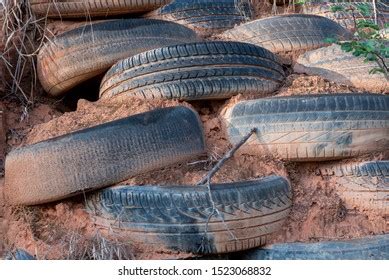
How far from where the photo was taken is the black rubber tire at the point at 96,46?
3424mm

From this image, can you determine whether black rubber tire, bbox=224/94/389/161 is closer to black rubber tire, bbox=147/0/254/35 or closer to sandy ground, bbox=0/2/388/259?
sandy ground, bbox=0/2/388/259

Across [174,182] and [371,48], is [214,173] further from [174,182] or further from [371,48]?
[371,48]

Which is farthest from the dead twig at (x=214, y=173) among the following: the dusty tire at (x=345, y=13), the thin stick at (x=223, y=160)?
the dusty tire at (x=345, y=13)

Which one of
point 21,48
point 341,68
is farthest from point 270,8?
point 21,48

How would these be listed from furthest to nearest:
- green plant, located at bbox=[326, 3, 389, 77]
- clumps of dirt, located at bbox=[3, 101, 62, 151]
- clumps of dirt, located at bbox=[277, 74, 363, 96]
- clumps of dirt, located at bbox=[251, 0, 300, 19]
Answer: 1. clumps of dirt, located at bbox=[251, 0, 300, 19]
2. clumps of dirt, located at bbox=[3, 101, 62, 151]
3. clumps of dirt, located at bbox=[277, 74, 363, 96]
4. green plant, located at bbox=[326, 3, 389, 77]

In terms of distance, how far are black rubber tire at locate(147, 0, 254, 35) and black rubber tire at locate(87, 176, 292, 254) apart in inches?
57.3

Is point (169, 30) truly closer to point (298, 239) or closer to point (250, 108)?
point (250, 108)

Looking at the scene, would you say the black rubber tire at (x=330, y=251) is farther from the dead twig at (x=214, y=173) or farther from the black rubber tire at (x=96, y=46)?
the black rubber tire at (x=96, y=46)

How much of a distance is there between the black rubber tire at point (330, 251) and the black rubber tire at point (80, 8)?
65.8 inches

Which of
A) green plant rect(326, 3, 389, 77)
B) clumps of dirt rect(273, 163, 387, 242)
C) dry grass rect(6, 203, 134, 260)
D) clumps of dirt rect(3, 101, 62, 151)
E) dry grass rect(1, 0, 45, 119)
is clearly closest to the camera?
dry grass rect(6, 203, 134, 260)

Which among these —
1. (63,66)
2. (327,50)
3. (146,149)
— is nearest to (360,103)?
(327,50)

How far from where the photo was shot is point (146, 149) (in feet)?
9.25

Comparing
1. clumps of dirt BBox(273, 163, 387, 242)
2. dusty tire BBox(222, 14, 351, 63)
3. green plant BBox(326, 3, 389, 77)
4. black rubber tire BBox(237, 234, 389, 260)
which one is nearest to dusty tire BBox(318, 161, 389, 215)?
clumps of dirt BBox(273, 163, 387, 242)

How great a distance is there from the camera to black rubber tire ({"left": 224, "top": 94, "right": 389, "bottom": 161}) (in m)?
2.90
